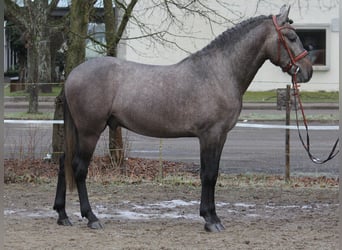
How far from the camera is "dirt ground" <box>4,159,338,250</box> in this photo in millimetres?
6910

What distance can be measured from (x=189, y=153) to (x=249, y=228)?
26.2ft

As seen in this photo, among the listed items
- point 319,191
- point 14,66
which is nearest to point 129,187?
point 319,191

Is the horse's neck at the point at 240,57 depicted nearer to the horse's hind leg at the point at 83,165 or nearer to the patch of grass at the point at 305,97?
the horse's hind leg at the point at 83,165

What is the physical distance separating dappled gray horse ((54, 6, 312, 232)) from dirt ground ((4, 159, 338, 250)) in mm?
402

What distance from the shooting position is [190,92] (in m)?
7.48

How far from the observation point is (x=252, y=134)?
19953 mm

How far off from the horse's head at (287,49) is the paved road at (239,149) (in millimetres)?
3784

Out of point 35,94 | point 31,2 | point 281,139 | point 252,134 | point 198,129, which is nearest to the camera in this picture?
point 198,129

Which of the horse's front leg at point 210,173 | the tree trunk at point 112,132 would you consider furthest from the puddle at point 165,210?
the tree trunk at point 112,132

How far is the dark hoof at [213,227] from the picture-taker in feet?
24.5

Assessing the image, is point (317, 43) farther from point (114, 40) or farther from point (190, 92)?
point (190, 92)

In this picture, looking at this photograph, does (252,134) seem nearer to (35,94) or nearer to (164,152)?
(164,152)

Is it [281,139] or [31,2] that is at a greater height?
[31,2]

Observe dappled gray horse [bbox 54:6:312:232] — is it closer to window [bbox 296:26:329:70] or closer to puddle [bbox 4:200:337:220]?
puddle [bbox 4:200:337:220]
